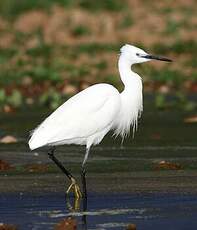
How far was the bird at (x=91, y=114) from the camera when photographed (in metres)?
11.5

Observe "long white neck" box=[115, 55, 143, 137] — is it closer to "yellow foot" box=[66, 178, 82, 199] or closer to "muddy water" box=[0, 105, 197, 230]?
"muddy water" box=[0, 105, 197, 230]

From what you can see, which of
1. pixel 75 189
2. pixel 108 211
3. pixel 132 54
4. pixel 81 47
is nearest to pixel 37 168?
pixel 75 189

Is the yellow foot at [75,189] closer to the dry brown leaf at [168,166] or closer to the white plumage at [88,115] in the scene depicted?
the white plumage at [88,115]

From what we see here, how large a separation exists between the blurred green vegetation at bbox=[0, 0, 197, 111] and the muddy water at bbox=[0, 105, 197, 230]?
5.31 metres

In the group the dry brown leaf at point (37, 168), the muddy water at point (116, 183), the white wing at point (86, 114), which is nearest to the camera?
the muddy water at point (116, 183)

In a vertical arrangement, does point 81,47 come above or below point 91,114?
below

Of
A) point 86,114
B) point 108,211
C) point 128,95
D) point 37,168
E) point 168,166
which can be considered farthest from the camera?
point 37,168

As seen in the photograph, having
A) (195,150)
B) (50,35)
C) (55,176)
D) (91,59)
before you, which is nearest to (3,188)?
(55,176)

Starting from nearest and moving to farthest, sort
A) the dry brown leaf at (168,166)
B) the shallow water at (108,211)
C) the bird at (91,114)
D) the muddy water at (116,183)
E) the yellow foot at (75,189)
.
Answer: the shallow water at (108,211) → the muddy water at (116,183) → the yellow foot at (75,189) → the bird at (91,114) → the dry brown leaf at (168,166)

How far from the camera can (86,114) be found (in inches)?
463

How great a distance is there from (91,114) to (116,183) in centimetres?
81

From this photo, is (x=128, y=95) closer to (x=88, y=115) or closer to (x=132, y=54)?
(x=132, y=54)

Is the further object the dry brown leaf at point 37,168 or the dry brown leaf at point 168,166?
the dry brown leaf at point 37,168

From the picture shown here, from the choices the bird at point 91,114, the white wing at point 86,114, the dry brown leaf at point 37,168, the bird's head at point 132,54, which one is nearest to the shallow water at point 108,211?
the bird at point 91,114
